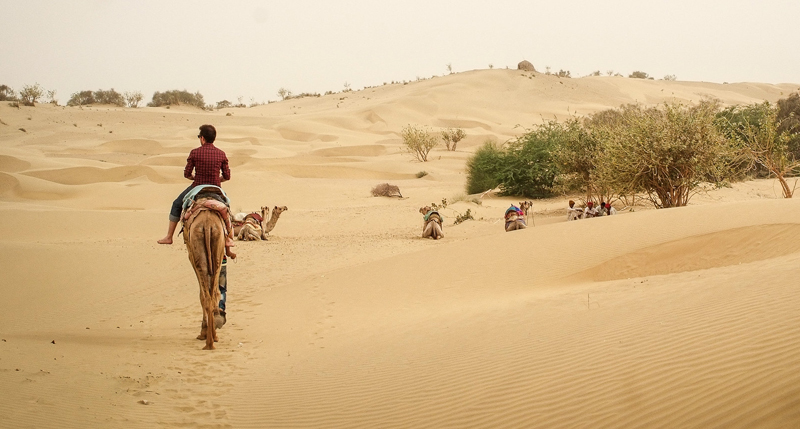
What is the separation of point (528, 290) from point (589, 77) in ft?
300

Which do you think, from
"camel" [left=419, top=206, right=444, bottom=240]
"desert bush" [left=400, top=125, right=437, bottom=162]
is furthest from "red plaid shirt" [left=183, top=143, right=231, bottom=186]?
"desert bush" [left=400, top=125, right=437, bottom=162]

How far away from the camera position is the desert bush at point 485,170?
102ft

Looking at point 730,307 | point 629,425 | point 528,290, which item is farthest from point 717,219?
point 629,425

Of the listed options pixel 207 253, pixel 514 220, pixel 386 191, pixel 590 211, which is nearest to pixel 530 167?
pixel 386 191

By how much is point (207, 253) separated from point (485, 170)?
24069 millimetres

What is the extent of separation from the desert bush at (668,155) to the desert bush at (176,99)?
234 feet

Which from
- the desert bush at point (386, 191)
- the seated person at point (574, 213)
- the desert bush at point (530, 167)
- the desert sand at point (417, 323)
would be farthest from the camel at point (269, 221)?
the desert bush at point (530, 167)

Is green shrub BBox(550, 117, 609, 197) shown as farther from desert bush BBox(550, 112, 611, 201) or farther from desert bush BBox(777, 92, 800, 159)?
desert bush BBox(777, 92, 800, 159)

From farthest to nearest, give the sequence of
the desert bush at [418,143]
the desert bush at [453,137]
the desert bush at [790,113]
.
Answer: the desert bush at [453,137] < the desert bush at [418,143] < the desert bush at [790,113]

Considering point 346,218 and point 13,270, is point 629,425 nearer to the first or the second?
point 13,270

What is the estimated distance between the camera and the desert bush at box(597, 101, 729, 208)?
18.6 m

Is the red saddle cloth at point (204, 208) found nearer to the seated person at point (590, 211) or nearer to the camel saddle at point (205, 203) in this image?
the camel saddle at point (205, 203)

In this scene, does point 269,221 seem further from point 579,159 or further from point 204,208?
point 204,208

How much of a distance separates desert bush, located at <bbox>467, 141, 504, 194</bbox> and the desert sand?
4.93 metres
